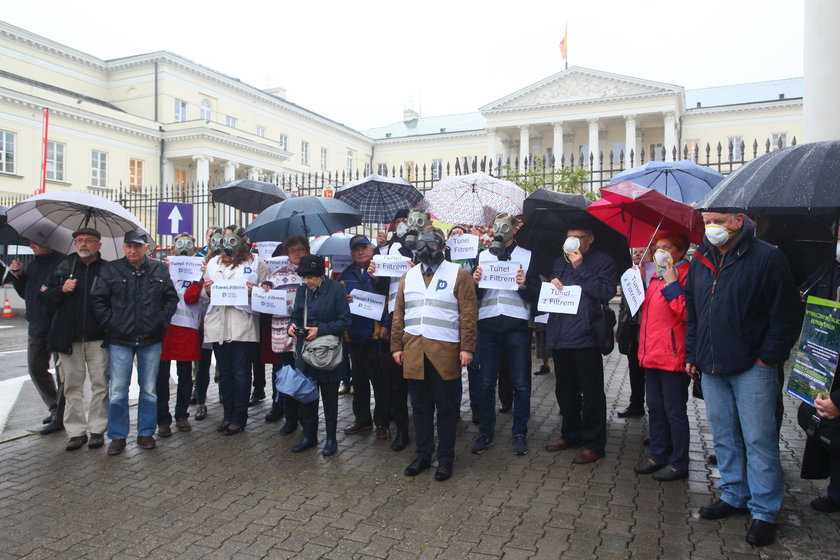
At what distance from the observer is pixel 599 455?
5.61m

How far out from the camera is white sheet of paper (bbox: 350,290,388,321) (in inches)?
247

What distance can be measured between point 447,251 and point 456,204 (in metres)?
1.23

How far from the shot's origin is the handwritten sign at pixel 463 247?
611 cm

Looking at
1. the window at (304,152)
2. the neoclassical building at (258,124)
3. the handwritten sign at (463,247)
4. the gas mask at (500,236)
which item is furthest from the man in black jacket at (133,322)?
the window at (304,152)

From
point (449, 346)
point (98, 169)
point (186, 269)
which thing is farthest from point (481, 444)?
point (98, 169)

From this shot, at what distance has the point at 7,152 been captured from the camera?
30.7 m

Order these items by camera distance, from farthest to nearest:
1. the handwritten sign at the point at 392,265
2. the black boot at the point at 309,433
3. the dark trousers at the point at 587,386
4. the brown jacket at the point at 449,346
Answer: the handwritten sign at the point at 392,265, the black boot at the point at 309,433, the dark trousers at the point at 587,386, the brown jacket at the point at 449,346

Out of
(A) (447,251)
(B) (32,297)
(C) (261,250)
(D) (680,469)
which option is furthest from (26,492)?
(D) (680,469)

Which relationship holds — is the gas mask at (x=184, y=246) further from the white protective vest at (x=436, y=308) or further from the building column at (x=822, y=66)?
the building column at (x=822, y=66)

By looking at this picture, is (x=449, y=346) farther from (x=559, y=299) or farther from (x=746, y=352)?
(x=746, y=352)

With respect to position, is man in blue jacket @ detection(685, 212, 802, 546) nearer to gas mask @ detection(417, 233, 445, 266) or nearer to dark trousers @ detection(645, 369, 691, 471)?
dark trousers @ detection(645, 369, 691, 471)

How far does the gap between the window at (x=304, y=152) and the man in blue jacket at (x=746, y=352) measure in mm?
53028

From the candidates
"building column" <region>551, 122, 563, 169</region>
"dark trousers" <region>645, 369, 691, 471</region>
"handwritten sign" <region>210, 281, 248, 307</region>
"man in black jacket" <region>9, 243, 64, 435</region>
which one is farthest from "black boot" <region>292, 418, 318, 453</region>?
"building column" <region>551, 122, 563, 169</region>

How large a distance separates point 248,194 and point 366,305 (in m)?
3.79
